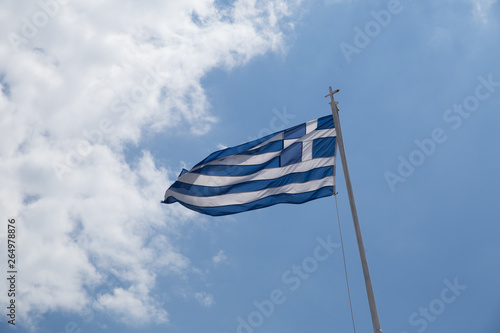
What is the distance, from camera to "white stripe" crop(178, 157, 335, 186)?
59.9ft

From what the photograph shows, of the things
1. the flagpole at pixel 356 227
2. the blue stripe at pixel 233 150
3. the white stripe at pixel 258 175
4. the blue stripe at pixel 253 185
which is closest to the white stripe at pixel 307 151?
the white stripe at pixel 258 175

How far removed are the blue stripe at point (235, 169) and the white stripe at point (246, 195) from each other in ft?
2.95

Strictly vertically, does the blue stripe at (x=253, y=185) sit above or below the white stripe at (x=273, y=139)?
below

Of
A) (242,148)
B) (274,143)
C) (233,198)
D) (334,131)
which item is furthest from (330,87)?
(233,198)

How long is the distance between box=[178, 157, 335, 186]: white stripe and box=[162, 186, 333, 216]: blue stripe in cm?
94

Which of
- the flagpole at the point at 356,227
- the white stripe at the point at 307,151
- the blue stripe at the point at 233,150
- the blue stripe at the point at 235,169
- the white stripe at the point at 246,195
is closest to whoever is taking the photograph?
the flagpole at the point at 356,227

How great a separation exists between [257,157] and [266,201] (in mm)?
1920

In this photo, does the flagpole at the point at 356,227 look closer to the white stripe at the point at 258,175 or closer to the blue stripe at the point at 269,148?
the white stripe at the point at 258,175

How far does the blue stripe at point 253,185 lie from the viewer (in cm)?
1810

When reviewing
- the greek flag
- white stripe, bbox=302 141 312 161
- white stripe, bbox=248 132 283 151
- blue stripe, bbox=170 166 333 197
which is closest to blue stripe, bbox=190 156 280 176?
the greek flag

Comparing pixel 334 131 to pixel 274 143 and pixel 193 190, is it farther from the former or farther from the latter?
pixel 193 190

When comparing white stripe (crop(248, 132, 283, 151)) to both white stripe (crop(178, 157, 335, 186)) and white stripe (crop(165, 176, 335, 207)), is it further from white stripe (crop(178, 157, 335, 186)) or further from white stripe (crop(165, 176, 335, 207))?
white stripe (crop(165, 176, 335, 207))

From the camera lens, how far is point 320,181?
17.9 m

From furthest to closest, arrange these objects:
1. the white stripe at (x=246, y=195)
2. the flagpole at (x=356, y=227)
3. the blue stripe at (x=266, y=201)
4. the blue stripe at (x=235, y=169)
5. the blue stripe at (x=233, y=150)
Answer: the blue stripe at (x=233, y=150), the blue stripe at (x=235, y=169), the white stripe at (x=246, y=195), the blue stripe at (x=266, y=201), the flagpole at (x=356, y=227)
